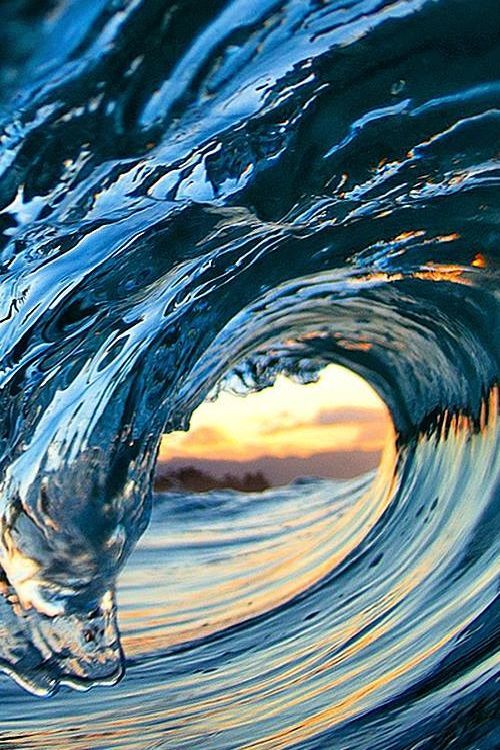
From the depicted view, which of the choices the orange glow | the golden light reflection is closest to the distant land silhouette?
the golden light reflection

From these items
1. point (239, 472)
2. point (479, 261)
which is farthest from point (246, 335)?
point (239, 472)

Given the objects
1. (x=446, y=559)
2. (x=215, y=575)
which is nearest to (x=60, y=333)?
(x=446, y=559)

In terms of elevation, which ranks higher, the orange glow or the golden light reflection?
the golden light reflection

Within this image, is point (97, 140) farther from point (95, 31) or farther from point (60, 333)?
point (60, 333)

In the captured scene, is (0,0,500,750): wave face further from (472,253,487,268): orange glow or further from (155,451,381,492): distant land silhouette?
(155,451,381,492): distant land silhouette

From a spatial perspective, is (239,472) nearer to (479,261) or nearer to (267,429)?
(267,429)

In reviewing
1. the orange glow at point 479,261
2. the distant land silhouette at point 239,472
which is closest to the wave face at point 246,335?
the orange glow at point 479,261
